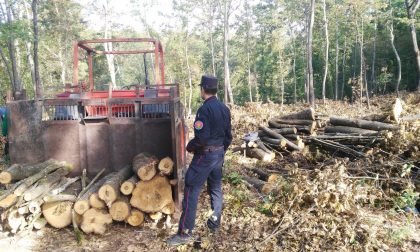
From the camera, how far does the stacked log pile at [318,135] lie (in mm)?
7010

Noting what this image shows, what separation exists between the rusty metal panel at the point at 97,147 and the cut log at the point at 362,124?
5328 millimetres

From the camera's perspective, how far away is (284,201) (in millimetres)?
4809

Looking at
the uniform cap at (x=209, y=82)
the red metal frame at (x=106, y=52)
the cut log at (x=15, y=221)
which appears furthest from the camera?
the red metal frame at (x=106, y=52)

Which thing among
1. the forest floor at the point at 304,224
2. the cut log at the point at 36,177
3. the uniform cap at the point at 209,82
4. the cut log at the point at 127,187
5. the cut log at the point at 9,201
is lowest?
the forest floor at the point at 304,224

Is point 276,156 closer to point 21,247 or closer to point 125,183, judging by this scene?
point 125,183

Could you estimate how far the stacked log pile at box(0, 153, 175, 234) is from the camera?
15.1 feet

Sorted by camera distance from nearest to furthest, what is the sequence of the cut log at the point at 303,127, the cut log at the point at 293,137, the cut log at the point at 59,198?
1. the cut log at the point at 59,198
2. the cut log at the point at 293,137
3. the cut log at the point at 303,127

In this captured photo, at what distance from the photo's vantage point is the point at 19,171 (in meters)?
5.01

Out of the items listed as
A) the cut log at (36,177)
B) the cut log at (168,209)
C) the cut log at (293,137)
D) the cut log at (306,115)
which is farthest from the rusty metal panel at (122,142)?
the cut log at (306,115)

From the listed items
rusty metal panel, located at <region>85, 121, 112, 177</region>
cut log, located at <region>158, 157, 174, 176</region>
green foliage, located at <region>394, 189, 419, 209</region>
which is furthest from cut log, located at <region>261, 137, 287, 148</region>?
rusty metal panel, located at <region>85, 121, 112, 177</region>

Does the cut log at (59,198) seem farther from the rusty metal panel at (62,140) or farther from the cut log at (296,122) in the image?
the cut log at (296,122)

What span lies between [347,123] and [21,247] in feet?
22.7

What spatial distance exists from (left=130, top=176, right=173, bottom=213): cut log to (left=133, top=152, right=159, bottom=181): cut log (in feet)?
0.33

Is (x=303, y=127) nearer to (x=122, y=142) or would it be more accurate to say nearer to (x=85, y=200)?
(x=122, y=142)
